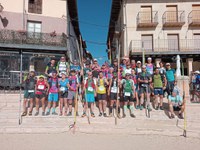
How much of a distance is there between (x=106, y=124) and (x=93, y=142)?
5.03 ft

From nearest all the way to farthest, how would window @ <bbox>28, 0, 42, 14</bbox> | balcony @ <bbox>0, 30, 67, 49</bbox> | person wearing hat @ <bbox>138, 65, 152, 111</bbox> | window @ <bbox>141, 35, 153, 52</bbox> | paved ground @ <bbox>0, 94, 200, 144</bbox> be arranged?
1. paved ground @ <bbox>0, 94, 200, 144</bbox>
2. person wearing hat @ <bbox>138, 65, 152, 111</bbox>
3. balcony @ <bbox>0, 30, 67, 49</bbox>
4. window @ <bbox>28, 0, 42, 14</bbox>
5. window @ <bbox>141, 35, 153, 52</bbox>

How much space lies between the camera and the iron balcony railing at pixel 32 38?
17.3 m

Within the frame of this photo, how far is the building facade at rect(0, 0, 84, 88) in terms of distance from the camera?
688 inches

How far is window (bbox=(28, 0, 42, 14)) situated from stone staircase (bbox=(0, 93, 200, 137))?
12.3 metres

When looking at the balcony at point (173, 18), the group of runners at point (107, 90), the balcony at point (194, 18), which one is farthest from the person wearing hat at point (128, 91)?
the balcony at point (194, 18)

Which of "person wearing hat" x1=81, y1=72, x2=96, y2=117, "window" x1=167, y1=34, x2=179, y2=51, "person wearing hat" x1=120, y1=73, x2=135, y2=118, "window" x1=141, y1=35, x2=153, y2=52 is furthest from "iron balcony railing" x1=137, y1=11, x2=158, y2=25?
"person wearing hat" x1=81, y1=72, x2=96, y2=117

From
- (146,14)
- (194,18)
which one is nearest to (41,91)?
(146,14)

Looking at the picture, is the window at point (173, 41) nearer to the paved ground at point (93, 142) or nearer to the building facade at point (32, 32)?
the building facade at point (32, 32)

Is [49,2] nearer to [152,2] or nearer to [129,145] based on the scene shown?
[152,2]

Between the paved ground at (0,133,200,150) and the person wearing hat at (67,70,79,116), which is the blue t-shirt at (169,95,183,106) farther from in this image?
the person wearing hat at (67,70,79,116)

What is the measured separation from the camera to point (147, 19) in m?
21.0

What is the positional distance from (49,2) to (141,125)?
50.5 feet

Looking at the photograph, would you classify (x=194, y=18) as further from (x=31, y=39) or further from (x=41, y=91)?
(x=41, y=91)

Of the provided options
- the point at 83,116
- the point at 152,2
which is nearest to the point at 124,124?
the point at 83,116
